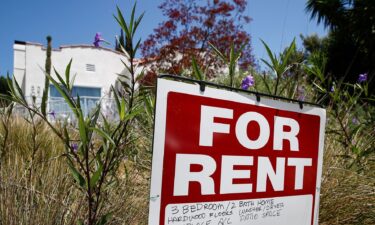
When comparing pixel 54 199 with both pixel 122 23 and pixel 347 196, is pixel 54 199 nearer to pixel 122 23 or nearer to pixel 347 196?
pixel 122 23

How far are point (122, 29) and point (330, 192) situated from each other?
5.27ft

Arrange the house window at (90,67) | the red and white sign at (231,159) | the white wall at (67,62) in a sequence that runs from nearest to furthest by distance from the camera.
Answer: the red and white sign at (231,159), the white wall at (67,62), the house window at (90,67)

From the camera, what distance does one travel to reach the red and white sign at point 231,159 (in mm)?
1140

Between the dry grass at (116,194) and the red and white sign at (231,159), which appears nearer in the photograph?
the red and white sign at (231,159)

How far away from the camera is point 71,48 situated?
71.8ft

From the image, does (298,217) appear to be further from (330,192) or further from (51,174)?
(51,174)

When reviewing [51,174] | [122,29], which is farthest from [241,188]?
[51,174]

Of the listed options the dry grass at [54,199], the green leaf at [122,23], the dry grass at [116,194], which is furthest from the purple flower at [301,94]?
the green leaf at [122,23]

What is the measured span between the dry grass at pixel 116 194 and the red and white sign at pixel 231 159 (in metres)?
0.65

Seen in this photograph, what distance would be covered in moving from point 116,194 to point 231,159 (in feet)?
3.11

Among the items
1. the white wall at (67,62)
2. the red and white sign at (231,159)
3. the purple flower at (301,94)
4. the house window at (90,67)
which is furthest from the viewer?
the house window at (90,67)

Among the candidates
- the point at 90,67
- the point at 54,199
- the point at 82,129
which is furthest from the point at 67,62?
the point at 82,129

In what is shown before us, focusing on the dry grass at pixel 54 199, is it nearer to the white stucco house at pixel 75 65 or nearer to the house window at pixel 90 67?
the white stucco house at pixel 75 65

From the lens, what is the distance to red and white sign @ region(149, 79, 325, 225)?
3.74 feet
